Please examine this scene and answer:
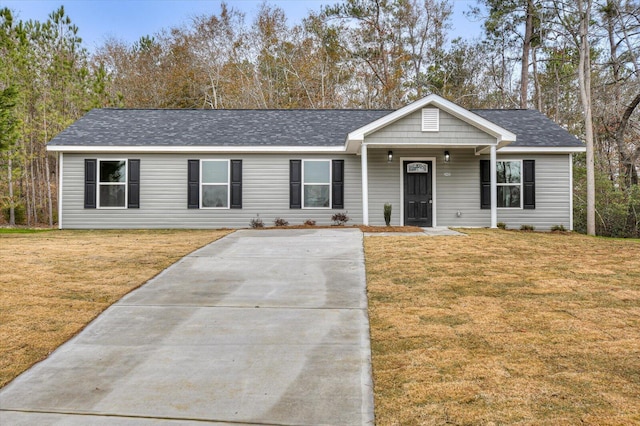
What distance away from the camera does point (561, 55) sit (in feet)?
84.0

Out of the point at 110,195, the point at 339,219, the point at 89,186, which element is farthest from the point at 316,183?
the point at 89,186

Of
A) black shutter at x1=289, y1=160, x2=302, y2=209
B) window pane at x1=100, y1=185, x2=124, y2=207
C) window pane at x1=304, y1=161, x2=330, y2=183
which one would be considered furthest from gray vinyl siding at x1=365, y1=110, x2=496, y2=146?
window pane at x1=100, y1=185, x2=124, y2=207

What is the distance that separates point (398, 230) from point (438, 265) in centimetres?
482

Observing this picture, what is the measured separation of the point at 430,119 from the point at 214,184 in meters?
6.70

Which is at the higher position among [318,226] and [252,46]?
[252,46]

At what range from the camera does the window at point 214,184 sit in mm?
15109

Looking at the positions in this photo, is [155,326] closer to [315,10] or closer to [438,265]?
[438,265]

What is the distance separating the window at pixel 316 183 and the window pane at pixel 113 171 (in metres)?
5.51

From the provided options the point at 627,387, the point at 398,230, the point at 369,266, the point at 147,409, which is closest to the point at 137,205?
the point at 398,230

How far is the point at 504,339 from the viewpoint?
4.82 metres

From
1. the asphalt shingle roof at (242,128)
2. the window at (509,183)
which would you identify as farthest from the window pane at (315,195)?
the window at (509,183)

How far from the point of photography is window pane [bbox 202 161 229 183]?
1513cm

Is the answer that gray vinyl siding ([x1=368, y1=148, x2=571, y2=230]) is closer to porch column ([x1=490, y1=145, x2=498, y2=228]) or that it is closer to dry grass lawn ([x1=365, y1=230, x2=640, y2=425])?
porch column ([x1=490, y1=145, x2=498, y2=228])

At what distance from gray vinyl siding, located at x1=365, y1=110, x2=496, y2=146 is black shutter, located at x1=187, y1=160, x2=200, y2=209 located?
5.40 m
